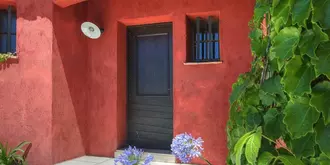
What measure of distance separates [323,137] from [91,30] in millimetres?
4566

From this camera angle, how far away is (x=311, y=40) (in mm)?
832

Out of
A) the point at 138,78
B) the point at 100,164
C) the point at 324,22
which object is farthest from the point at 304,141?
the point at 138,78

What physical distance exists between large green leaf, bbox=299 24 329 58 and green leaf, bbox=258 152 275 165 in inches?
16.6

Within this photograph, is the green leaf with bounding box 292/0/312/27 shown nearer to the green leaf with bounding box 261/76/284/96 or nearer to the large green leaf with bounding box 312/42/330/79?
the large green leaf with bounding box 312/42/330/79

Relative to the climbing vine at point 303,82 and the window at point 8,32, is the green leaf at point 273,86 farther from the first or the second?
the window at point 8,32

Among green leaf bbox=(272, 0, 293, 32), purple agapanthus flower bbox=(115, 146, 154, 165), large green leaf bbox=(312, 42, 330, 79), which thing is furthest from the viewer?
purple agapanthus flower bbox=(115, 146, 154, 165)

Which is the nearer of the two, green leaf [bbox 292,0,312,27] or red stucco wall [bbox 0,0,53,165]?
green leaf [bbox 292,0,312,27]

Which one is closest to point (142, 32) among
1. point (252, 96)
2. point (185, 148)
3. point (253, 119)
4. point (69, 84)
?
point (69, 84)

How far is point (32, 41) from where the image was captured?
15.5 feet

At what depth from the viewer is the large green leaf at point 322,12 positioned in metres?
0.80

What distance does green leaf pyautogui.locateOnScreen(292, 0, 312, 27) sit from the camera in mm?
824

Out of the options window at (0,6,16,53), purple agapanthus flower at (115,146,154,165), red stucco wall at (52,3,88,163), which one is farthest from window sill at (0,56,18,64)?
purple agapanthus flower at (115,146,154,165)

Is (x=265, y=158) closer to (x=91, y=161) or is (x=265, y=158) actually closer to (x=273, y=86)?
(x=273, y=86)

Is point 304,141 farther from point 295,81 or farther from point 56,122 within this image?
point 56,122
